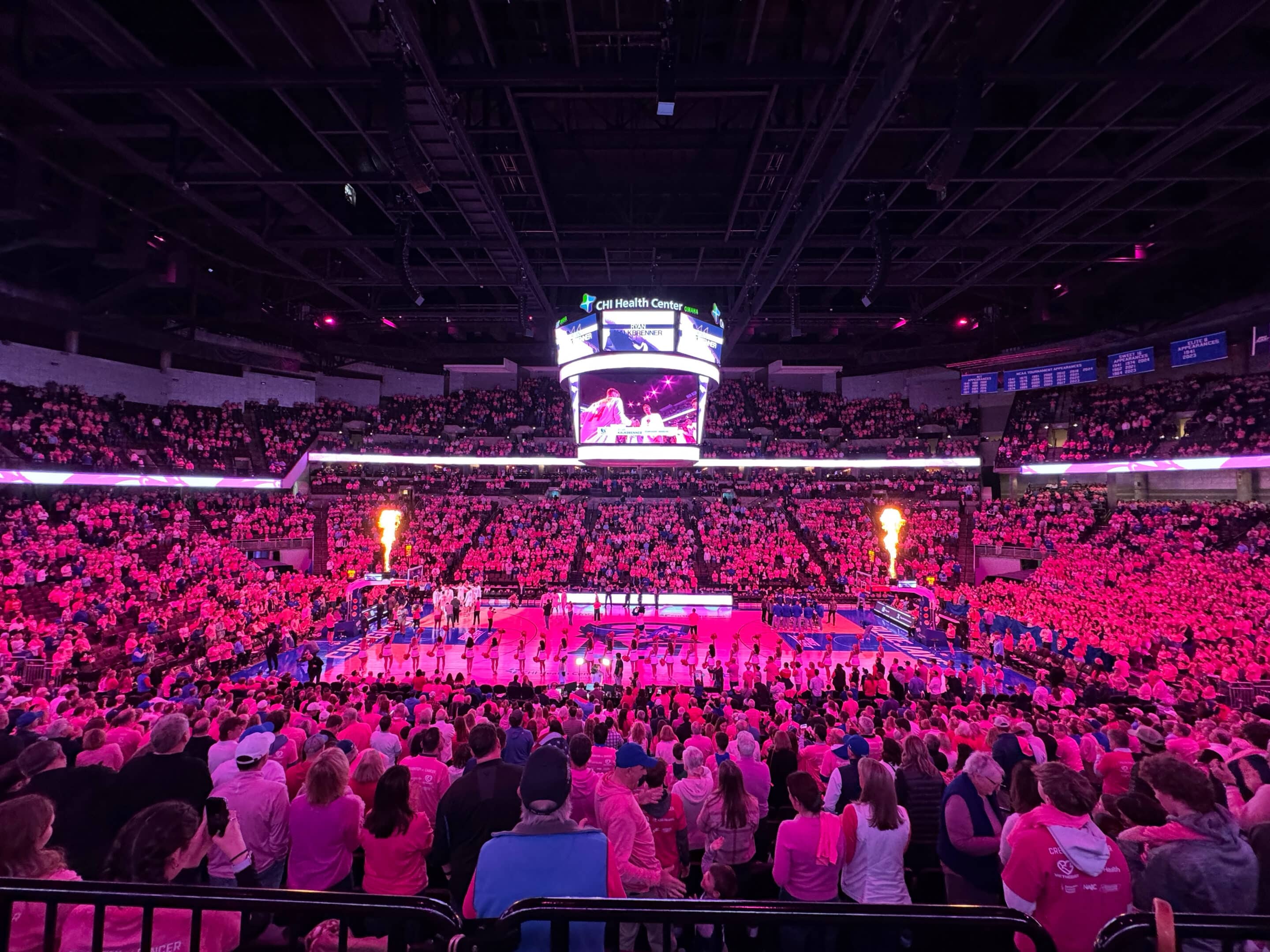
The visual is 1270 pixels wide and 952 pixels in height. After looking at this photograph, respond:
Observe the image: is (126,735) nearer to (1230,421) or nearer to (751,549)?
(751,549)

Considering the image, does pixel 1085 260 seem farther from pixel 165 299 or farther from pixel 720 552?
pixel 165 299

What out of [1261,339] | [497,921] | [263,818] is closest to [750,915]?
[497,921]

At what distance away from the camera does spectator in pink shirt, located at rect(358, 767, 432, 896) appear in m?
3.85

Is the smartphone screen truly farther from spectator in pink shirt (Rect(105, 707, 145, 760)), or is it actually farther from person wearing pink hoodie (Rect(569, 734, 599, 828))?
spectator in pink shirt (Rect(105, 707, 145, 760))

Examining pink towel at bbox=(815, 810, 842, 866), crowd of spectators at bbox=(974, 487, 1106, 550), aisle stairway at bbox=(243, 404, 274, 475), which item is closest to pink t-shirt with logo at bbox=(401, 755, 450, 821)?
pink towel at bbox=(815, 810, 842, 866)

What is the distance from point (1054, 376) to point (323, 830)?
3770 cm

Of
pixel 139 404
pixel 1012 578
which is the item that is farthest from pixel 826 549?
Answer: pixel 139 404

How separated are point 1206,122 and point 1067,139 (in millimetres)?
2275

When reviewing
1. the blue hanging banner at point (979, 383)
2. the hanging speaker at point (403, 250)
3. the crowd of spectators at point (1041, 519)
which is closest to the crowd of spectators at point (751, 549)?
the crowd of spectators at point (1041, 519)

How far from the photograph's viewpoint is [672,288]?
25391 millimetres

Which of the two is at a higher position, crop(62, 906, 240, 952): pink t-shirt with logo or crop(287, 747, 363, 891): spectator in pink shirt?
crop(62, 906, 240, 952): pink t-shirt with logo

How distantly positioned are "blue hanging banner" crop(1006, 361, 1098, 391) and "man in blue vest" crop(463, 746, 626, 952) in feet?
120

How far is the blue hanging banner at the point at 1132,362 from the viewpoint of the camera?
93.5 ft

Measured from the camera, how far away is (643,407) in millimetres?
20344
